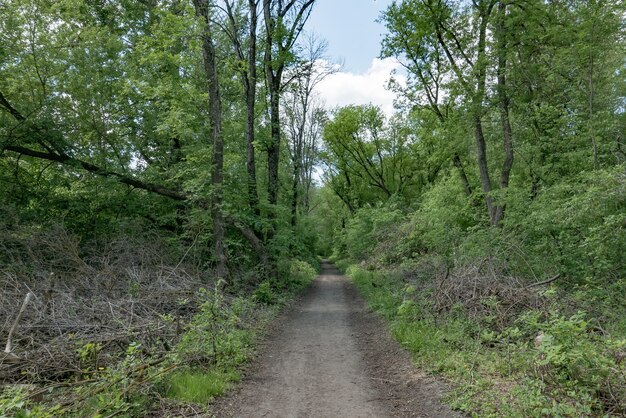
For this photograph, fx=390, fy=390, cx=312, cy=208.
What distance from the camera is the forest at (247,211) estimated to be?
5.52m

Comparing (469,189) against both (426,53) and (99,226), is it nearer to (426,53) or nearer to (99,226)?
(426,53)

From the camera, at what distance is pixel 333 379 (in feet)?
21.5

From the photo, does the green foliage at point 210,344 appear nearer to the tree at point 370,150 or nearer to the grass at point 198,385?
→ the grass at point 198,385

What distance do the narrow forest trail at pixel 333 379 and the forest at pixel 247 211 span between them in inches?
15.2

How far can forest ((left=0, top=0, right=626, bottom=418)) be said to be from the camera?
5.52 m

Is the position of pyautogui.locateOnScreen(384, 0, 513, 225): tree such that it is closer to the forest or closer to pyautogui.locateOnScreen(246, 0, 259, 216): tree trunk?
the forest

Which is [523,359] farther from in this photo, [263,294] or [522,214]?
[263,294]

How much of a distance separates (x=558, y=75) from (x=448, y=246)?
6389mm

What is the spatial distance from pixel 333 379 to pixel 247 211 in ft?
29.0

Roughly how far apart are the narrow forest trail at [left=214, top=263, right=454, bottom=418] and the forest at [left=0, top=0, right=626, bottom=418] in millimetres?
387

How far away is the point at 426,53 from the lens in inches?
682

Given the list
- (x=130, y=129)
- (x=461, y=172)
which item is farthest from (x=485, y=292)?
(x=130, y=129)

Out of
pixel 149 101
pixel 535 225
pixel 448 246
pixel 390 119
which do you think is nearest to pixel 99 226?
pixel 149 101

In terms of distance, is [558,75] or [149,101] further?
[149,101]
